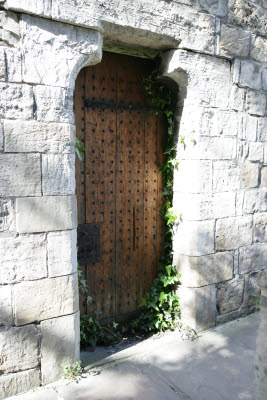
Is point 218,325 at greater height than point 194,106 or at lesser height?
lesser

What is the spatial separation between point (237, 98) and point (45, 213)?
2.08 m

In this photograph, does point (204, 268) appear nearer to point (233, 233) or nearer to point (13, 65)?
point (233, 233)

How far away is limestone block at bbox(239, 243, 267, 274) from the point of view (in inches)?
132

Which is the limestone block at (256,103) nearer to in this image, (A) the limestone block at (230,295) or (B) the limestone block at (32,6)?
(A) the limestone block at (230,295)

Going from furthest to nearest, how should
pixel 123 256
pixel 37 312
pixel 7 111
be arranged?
pixel 123 256 < pixel 37 312 < pixel 7 111

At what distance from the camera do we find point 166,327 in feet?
10.4

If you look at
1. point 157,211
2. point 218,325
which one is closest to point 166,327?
point 218,325

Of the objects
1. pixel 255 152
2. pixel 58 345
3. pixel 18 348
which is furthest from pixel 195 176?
pixel 18 348

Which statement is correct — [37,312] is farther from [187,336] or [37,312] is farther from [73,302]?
[187,336]

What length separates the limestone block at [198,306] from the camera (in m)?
3.03

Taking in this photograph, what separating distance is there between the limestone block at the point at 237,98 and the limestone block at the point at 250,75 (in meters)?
0.07

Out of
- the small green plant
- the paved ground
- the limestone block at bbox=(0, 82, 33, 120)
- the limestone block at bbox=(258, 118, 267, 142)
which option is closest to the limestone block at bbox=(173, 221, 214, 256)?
the paved ground

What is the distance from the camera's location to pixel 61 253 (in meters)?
2.33

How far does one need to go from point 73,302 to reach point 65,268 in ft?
0.86
